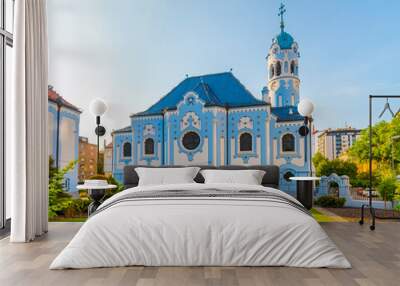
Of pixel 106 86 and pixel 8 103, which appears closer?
pixel 8 103

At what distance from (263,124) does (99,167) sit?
2.75 m

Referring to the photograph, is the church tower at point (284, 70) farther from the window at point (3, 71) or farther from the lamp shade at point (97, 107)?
the window at point (3, 71)

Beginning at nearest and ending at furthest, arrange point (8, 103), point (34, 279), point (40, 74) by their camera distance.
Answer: point (34, 279), point (40, 74), point (8, 103)

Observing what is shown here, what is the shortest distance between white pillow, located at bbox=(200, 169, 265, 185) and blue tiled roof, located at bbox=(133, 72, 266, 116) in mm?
1356

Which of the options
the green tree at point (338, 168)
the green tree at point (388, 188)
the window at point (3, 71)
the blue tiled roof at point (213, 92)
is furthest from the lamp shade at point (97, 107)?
the green tree at point (388, 188)

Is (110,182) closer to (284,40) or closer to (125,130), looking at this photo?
(125,130)

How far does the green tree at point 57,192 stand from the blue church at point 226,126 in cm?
80

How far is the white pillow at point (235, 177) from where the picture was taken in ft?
14.2

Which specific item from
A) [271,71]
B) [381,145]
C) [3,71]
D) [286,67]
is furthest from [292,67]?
[3,71]

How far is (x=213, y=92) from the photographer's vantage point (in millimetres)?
5500

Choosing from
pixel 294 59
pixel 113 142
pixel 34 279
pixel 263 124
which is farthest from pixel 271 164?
pixel 34 279

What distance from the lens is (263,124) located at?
17.3ft

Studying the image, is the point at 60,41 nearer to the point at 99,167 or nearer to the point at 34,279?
the point at 99,167

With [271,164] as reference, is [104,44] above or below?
above
